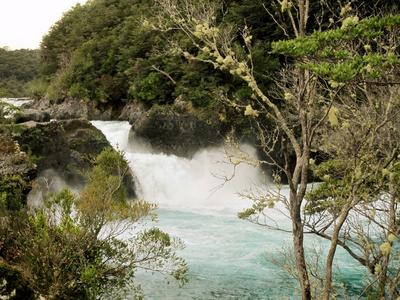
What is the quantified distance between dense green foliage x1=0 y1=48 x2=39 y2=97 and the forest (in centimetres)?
1566

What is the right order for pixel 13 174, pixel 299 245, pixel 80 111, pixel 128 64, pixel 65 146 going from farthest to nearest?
pixel 80 111
pixel 128 64
pixel 65 146
pixel 13 174
pixel 299 245

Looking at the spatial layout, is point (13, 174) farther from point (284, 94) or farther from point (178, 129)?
point (178, 129)

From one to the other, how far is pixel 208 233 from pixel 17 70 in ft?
180

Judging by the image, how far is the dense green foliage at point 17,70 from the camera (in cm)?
5027

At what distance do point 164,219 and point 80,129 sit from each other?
5836 millimetres

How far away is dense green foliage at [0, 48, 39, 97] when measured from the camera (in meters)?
50.3

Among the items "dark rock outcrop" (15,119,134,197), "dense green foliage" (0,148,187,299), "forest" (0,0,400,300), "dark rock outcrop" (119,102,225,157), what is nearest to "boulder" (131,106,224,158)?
"dark rock outcrop" (119,102,225,157)

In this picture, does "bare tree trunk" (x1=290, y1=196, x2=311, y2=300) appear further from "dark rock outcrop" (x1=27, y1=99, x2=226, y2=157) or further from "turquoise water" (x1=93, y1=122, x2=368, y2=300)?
"dark rock outcrop" (x1=27, y1=99, x2=226, y2=157)

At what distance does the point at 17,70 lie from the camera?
55562 mm

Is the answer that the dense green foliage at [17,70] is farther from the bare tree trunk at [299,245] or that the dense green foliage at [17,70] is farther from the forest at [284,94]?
the bare tree trunk at [299,245]

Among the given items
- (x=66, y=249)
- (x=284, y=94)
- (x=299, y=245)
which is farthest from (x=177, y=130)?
(x=299, y=245)

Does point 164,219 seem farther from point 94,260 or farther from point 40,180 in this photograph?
point 94,260

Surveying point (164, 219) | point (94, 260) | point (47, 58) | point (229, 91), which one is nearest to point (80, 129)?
point (164, 219)

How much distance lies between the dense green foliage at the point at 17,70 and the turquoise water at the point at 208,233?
1421 inches
